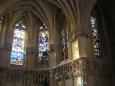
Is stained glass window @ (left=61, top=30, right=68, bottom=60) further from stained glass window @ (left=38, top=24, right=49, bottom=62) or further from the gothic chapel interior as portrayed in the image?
stained glass window @ (left=38, top=24, right=49, bottom=62)

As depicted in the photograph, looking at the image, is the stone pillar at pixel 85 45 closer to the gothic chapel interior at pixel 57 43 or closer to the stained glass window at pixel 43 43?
the gothic chapel interior at pixel 57 43

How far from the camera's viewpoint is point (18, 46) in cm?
1867

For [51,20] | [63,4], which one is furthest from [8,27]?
[63,4]

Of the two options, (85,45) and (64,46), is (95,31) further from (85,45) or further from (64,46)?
(64,46)

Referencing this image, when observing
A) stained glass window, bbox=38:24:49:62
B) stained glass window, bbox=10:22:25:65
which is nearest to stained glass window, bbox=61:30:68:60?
stained glass window, bbox=38:24:49:62

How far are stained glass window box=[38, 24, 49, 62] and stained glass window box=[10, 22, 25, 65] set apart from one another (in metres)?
1.52

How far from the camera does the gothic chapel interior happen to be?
50.4 ft

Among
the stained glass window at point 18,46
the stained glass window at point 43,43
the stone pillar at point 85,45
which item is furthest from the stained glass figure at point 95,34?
the stained glass window at point 18,46

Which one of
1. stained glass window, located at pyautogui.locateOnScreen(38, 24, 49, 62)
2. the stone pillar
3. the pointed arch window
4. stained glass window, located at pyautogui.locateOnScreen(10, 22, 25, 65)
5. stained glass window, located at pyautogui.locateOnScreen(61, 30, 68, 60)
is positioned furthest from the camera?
stained glass window, located at pyautogui.locateOnScreen(38, 24, 49, 62)

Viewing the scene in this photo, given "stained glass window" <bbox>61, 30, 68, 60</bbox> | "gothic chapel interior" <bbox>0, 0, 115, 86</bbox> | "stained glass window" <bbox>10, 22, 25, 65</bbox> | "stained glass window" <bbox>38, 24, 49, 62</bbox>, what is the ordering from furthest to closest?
"stained glass window" <bbox>38, 24, 49, 62</bbox> < "stained glass window" <bbox>10, 22, 25, 65</bbox> < "stained glass window" <bbox>61, 30, 68, 60</bbox> < "gothic chapel interior" <bbox>0, 0, 115, 86</bbox>

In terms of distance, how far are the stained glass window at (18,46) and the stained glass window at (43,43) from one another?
4.99 feet

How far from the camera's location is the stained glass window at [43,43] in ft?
61.0

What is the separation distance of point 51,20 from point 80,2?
11.3 ft

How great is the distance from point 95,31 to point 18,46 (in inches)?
267
